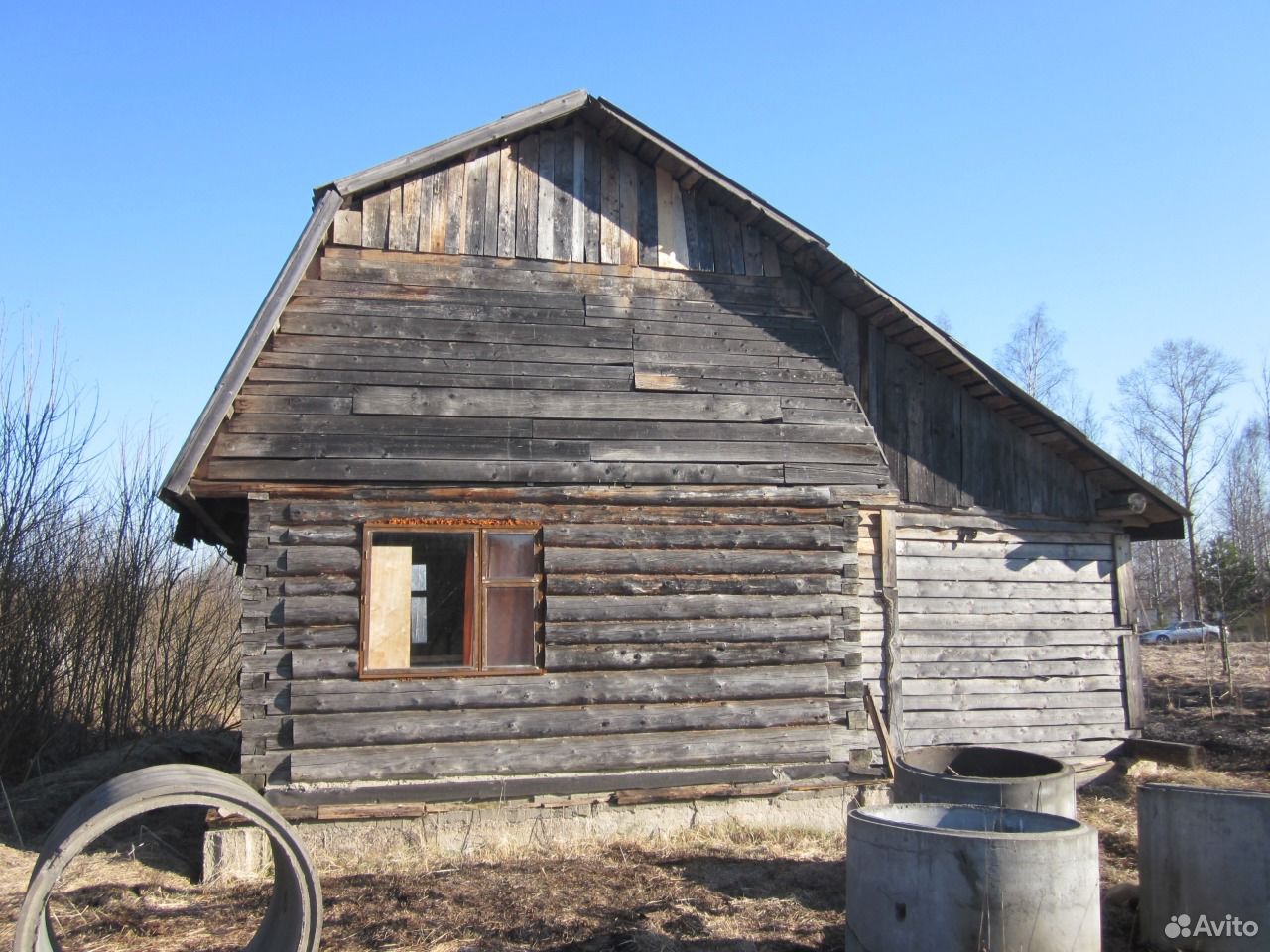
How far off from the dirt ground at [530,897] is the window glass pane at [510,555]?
2371mm

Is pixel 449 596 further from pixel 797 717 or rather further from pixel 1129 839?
pixel 1129 839

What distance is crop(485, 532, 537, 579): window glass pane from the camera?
29.1 ft

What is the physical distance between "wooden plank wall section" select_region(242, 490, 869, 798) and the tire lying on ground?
232 centimetres

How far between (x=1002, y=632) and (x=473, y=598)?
5.90 m

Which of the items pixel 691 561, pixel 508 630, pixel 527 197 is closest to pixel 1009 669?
pixel 691 561

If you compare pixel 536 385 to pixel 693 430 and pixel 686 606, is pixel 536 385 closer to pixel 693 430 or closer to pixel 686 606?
pixel 693 430

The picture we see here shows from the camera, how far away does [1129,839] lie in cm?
888

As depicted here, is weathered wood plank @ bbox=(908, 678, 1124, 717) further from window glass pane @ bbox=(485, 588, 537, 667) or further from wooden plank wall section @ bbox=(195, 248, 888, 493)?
window glass pane @ bbox=(485, 588, 537, 667)

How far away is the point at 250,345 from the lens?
27.4 feet

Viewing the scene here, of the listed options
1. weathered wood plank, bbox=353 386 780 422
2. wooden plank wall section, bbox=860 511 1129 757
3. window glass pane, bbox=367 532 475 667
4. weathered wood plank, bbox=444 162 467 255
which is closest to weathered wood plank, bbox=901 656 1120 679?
wooden plank wall section, bbox=860 511 1129 757

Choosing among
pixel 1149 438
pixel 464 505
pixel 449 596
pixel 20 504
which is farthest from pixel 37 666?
pixel 1149 438

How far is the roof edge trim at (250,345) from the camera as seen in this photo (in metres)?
7.89

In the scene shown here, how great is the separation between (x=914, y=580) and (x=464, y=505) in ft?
16.3

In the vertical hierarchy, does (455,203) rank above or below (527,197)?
below
